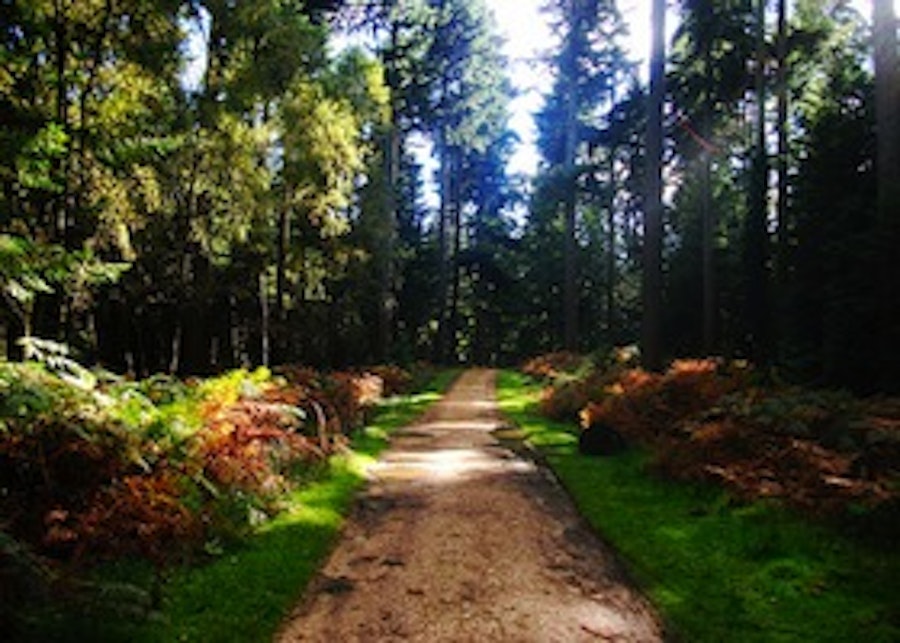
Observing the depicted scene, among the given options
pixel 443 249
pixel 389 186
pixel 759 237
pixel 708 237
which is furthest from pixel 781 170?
pixel 443 249

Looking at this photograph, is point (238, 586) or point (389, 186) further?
point (389, 186)

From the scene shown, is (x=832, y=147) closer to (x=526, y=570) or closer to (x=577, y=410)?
(x=577, y=410)

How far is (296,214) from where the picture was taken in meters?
20.9

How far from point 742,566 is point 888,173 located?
32.4 feet

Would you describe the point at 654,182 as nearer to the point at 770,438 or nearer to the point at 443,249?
the point at 770,438

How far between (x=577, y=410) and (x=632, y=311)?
105 ft

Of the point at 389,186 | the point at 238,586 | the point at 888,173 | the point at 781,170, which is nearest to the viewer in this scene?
the point at 238,586

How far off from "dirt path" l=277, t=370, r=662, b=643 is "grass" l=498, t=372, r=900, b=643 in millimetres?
345

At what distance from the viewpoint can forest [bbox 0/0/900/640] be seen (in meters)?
7.83

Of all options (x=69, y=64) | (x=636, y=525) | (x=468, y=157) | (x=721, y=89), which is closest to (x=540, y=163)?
(x=468, y=157)

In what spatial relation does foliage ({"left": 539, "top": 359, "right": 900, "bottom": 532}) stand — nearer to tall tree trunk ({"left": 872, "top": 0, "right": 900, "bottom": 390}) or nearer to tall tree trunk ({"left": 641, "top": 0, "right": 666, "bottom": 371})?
tall tree trunk ({"left": 872, "top": 0, "right": 900, "bottom": 390})

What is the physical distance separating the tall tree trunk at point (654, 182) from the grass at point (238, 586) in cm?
1030

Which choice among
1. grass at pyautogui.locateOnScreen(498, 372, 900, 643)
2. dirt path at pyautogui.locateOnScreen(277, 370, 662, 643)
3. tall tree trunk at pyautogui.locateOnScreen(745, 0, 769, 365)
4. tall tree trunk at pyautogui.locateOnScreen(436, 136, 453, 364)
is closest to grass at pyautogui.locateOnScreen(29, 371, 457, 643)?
dirt path at pyautogui.locateOnScreen(277, 370, 662, 643)

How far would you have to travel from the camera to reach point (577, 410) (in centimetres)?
1777
